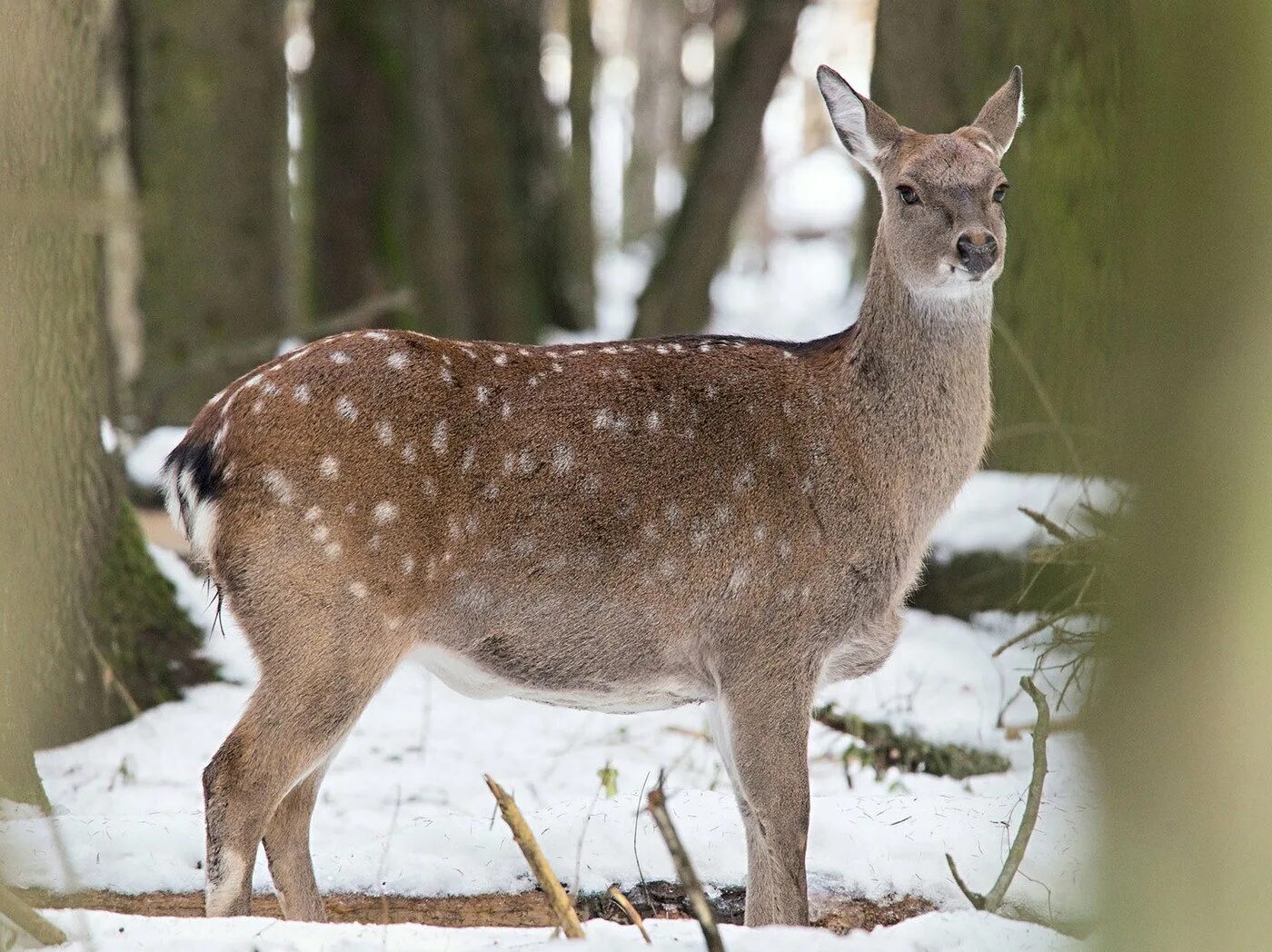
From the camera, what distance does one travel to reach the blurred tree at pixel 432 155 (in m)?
13.0

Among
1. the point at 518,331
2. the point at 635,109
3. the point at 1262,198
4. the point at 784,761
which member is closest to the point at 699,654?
the point at 784,761

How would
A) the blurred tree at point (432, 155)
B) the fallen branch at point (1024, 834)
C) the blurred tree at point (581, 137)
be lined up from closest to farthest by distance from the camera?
the fallen branch at point (1024, 834), the blurred tree at point (432, 155), the blurred tree at point (581, 137)

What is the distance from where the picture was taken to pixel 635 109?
35.5 meters

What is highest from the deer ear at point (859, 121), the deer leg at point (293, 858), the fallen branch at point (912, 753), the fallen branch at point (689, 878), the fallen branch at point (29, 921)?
the deer ear at point (859, 121)

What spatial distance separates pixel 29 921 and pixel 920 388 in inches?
116

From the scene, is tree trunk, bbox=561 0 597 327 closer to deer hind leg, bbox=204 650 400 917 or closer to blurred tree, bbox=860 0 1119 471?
blurred tree, bbox=860 0 1119 471

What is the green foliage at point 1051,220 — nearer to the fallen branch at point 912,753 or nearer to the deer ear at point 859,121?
the fallen branch at point 912,753

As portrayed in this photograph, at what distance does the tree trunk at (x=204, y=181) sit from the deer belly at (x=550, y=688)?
5.82 m

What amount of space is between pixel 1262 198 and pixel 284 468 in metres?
2.88

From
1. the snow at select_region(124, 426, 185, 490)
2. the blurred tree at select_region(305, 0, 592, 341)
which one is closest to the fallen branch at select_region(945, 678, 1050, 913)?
the snow at select_region(124, 426, 185, 490)

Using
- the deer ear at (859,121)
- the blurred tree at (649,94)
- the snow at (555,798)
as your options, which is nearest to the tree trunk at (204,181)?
the snow at (555,798)

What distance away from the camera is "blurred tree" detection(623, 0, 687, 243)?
3569 cm

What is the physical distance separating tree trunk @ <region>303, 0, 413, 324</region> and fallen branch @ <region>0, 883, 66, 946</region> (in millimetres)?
10323

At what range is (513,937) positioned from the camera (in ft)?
12.2
